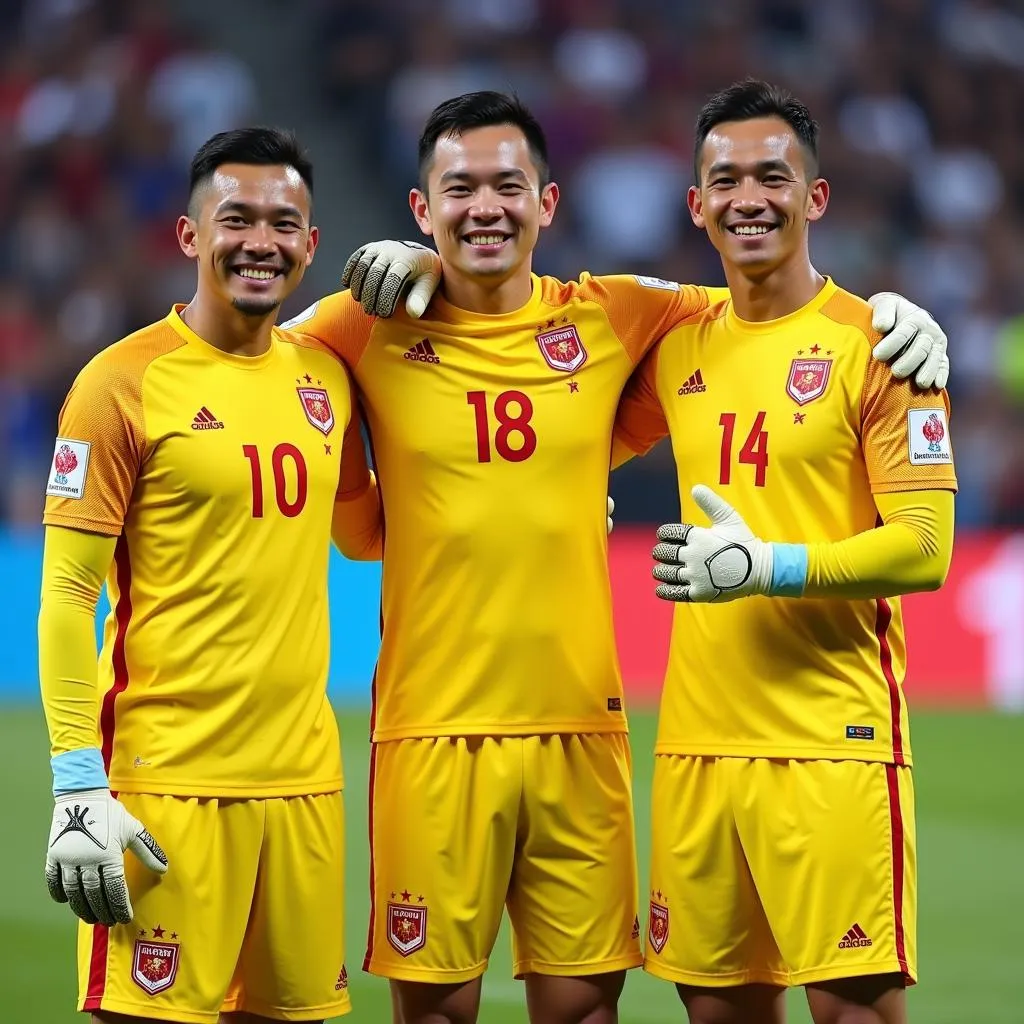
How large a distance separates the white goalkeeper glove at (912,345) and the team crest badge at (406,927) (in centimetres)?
179

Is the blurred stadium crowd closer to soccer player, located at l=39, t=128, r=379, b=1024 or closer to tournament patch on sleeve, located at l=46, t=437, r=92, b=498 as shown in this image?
soccer player, located at l=39, t=128, r=379, b=1024

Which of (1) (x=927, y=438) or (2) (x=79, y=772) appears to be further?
(1) (x=927, y=438)

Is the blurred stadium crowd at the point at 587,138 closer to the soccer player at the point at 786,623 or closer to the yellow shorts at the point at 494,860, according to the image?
the soccer player at the point at 786,623

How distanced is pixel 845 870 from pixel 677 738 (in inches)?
20.8

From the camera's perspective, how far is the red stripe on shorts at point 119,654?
428 cm

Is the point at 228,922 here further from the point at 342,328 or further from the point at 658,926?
the point at 342,328

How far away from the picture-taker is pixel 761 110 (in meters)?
4.59

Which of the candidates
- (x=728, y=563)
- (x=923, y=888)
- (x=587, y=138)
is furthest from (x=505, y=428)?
(x=587, y=138)

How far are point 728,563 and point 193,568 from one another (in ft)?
4.16

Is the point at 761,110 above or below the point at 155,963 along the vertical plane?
above

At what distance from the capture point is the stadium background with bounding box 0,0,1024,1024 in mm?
12180

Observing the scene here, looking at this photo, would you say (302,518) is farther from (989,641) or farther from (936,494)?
(989,641)

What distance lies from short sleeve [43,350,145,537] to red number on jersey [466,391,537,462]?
0.86 metres

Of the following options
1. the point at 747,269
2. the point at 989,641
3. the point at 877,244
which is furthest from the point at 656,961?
the point at 877,244
